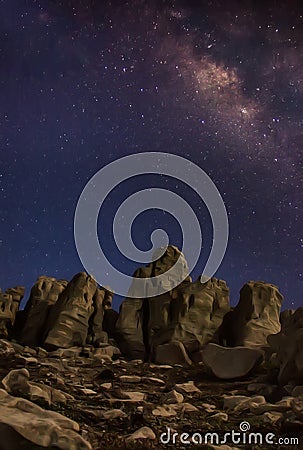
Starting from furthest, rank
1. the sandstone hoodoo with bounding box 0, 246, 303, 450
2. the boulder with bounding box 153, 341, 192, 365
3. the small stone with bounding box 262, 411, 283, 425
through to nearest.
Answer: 1. the boulder with bounding box 153, 341, 192, 365
2. the small stone with bounding box 262, 411, 283, 425
3. the sandstone hoodoo with bounding box 0, 246, 303, 450

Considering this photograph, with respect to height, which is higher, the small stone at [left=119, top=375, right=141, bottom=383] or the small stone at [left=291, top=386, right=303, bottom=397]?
the small stone at [left=291, top=386, right=303, bottom=397]

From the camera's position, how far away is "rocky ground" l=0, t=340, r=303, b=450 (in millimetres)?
5879

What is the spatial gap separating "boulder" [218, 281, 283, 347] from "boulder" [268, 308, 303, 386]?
8.72 meters

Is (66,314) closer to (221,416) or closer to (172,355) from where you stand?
(172,355)

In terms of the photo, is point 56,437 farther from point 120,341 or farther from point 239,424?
point 120,341

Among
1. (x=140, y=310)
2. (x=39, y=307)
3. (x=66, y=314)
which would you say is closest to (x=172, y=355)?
(x=140, y=310)

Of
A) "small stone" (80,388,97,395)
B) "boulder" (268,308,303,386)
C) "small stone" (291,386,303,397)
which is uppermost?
"boulder" (268,308,303,386)

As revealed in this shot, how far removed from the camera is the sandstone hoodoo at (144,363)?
746cm

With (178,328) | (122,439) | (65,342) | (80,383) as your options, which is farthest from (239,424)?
(65,342)

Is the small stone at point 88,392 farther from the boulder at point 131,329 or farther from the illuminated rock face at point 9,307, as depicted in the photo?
the illuminated rock face at point 9,307

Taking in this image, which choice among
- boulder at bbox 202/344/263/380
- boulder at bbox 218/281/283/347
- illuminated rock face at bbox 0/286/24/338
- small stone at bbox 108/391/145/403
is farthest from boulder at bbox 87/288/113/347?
small stone at bbox 108/391/145/403

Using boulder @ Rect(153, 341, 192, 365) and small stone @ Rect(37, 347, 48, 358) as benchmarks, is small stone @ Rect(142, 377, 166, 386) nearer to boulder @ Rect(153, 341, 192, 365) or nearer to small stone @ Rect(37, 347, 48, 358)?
boulder @ Rect(153, 341, 192, 365)

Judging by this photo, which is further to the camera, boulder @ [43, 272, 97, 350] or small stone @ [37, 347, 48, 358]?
boulder @ [43, 272, 97, 350]

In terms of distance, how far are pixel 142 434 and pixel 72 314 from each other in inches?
771
